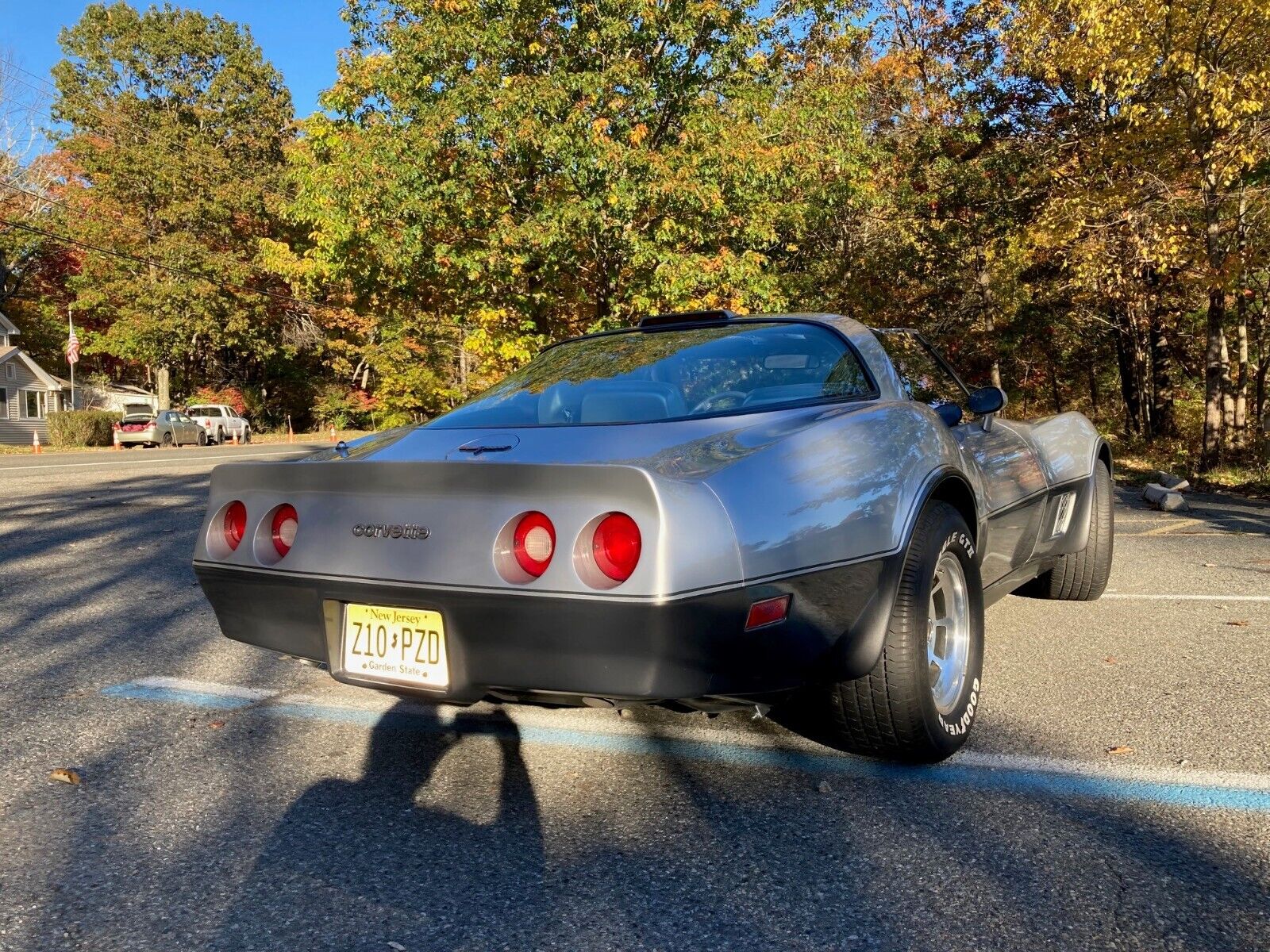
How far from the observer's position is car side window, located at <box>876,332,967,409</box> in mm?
3715

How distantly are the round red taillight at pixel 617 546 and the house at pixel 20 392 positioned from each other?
41.2 meters

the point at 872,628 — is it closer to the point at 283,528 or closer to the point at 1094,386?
the point at 283,528

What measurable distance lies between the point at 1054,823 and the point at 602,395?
1.80m

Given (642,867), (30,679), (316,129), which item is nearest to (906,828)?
(642,867)

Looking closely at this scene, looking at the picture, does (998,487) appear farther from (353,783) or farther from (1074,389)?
(1074,389)

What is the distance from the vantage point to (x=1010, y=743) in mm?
3131

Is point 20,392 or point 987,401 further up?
point 20,392

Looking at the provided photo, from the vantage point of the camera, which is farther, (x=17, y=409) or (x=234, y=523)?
(x=17, y=409)

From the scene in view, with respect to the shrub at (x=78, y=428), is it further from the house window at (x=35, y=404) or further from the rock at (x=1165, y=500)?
the rock at (x=1165, y=500)

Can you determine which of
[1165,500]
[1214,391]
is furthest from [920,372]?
[1214,391]

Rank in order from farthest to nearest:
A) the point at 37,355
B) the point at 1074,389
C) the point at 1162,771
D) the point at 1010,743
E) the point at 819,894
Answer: the point at 37,355
the point at 1074,389
the point at 1010,743
the point at 1162,771
the point at 819,894

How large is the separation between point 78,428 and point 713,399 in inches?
1348

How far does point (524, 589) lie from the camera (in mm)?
2344

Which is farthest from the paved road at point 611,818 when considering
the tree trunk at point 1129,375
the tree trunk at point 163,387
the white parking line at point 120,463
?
the tree trunk at point 163,387
